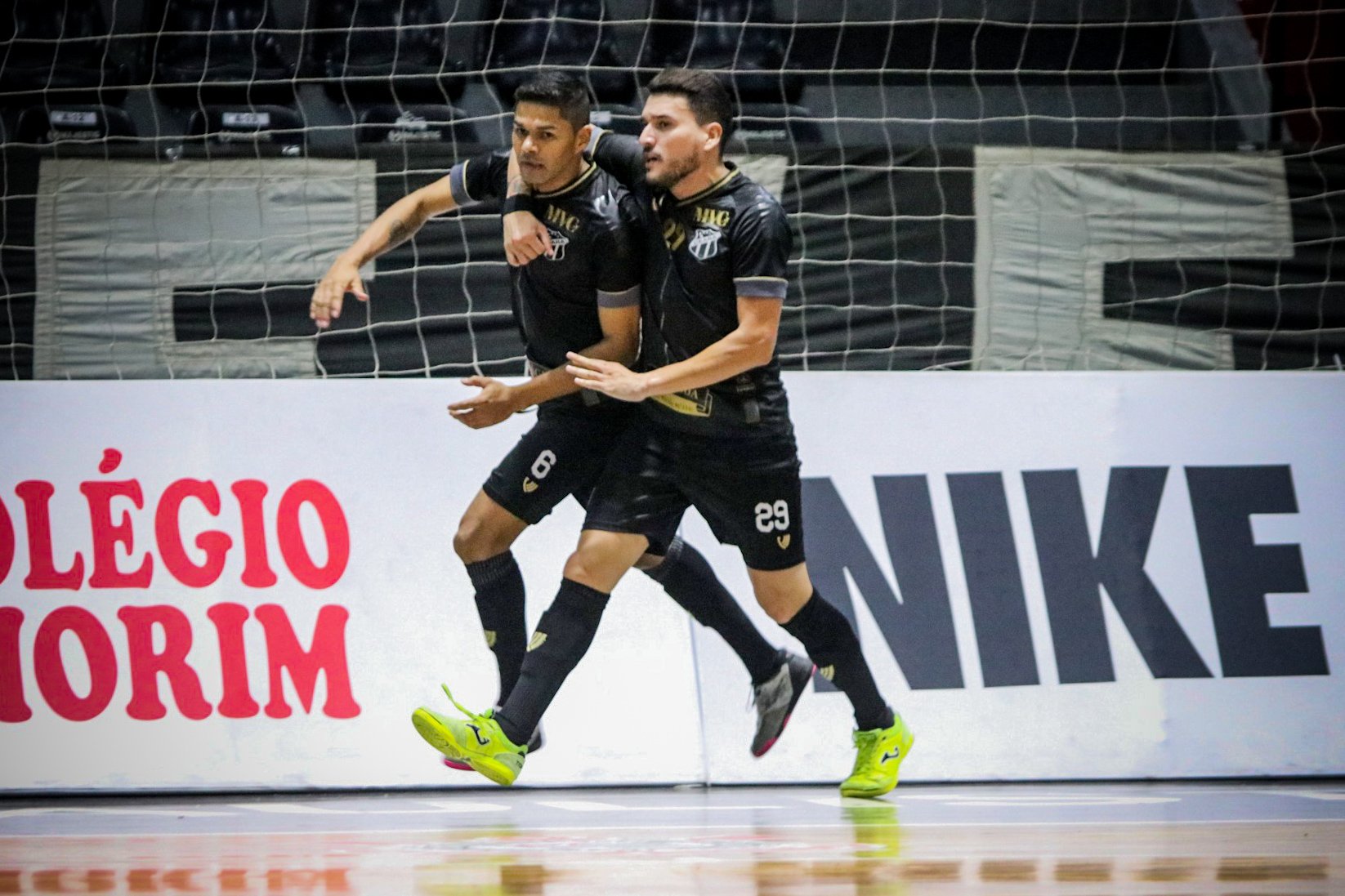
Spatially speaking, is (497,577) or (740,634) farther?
(740,634)

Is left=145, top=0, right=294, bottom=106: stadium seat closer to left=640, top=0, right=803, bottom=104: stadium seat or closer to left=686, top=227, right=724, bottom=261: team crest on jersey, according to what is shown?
left=640, top=0, right=803, bottom=104: stadium seat

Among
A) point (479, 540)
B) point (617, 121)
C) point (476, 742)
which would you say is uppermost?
point (617, 121)

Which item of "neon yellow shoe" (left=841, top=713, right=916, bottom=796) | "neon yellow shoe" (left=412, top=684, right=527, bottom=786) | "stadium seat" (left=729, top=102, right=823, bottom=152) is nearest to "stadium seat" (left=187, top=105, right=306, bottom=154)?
"stadium seat" (left=729, top=102, right=823, bottom=152)

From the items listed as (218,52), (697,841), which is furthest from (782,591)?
(218,52)

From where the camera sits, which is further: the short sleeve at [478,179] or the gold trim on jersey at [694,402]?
the short sleeve at [478,179]

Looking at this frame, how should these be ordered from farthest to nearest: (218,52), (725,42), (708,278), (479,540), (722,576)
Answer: (725,42) < (218,52) < (722,576) < (479,540) < (708,278)

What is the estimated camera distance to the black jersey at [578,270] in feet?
14.9

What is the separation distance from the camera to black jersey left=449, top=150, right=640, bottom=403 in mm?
4531

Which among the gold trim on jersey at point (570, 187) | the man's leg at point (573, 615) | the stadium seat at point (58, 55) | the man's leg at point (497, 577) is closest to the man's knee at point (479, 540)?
the man's leg at point (497, 577)

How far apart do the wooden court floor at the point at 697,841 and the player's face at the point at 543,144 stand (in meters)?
1.75

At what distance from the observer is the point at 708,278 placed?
4.42m

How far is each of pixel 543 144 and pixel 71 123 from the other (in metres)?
3.76

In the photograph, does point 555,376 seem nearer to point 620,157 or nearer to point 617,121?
point 620,157

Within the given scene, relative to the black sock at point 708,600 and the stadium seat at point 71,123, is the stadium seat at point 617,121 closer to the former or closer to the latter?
the stadium seat at point 71,123
